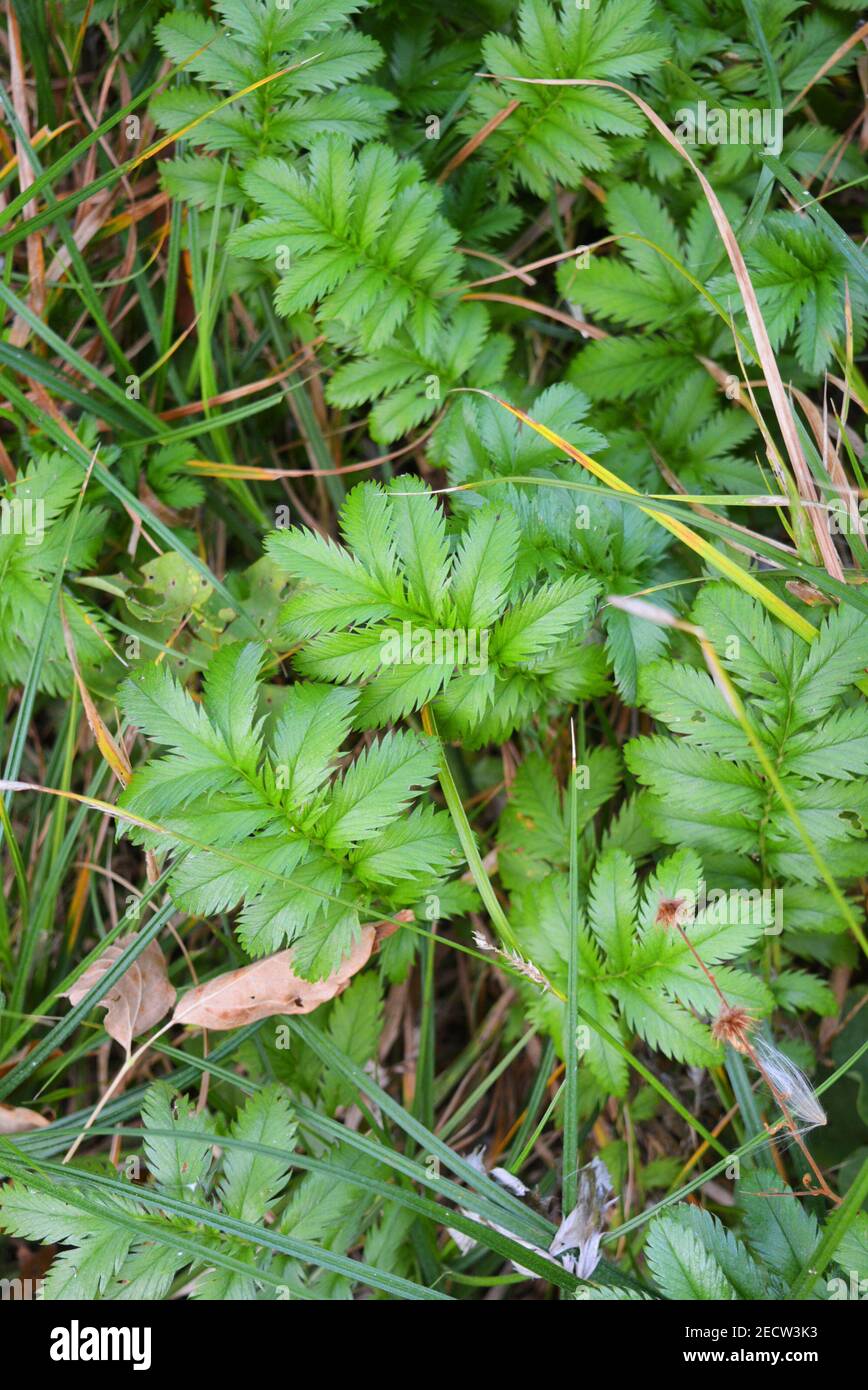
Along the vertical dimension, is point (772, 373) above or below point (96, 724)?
above

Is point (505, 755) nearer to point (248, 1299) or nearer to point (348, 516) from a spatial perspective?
point (348, 516)

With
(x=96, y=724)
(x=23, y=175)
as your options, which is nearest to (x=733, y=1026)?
(x=96, y=724)

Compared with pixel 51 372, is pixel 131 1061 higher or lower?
lower

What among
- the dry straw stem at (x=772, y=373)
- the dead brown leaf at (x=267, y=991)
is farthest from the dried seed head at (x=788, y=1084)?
the dry straw stem at (x=772, y=373)

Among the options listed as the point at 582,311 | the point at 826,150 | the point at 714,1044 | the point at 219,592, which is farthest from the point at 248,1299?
the point at 826,150

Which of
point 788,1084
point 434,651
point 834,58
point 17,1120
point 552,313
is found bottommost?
point 17,1120

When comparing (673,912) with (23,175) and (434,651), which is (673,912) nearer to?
(434,651)
